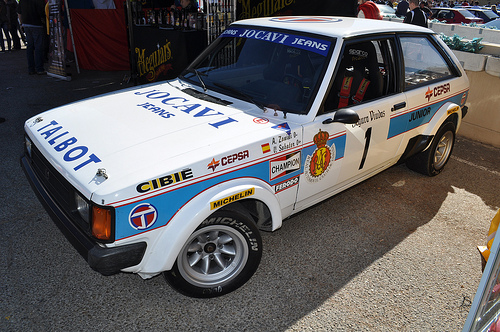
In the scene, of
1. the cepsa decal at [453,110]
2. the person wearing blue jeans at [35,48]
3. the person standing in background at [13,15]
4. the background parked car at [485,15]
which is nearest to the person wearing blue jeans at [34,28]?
the person wearing blue jeans at [35,48]

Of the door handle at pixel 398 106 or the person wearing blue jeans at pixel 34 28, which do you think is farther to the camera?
the person wearing blue jeans at pixel 34 28

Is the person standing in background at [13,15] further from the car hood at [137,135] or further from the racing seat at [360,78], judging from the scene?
the racing seat at [360,78]

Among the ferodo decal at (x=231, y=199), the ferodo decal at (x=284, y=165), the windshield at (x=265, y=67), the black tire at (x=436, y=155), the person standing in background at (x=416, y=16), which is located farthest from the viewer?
the person standing in background at (x=416, y=16)

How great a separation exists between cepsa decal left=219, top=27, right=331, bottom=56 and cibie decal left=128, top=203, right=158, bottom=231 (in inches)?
71.6

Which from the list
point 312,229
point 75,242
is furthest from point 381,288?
point 75,242

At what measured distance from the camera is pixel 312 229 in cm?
366

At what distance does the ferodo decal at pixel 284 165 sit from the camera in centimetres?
278

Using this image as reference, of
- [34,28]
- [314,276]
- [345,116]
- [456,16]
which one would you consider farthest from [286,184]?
[456,16]

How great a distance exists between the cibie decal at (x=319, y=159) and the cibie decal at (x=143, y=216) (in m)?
1.23

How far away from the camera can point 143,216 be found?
2.28 meters

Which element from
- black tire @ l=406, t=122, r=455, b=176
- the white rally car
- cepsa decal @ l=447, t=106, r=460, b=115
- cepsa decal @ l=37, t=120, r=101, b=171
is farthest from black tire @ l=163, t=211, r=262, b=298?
cepsa decal @ l=447, t=106, r=460, b=115

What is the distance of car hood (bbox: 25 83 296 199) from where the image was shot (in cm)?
234

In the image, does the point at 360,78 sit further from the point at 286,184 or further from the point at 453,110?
the point at 453,110

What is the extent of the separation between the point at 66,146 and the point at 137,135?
0.47m
